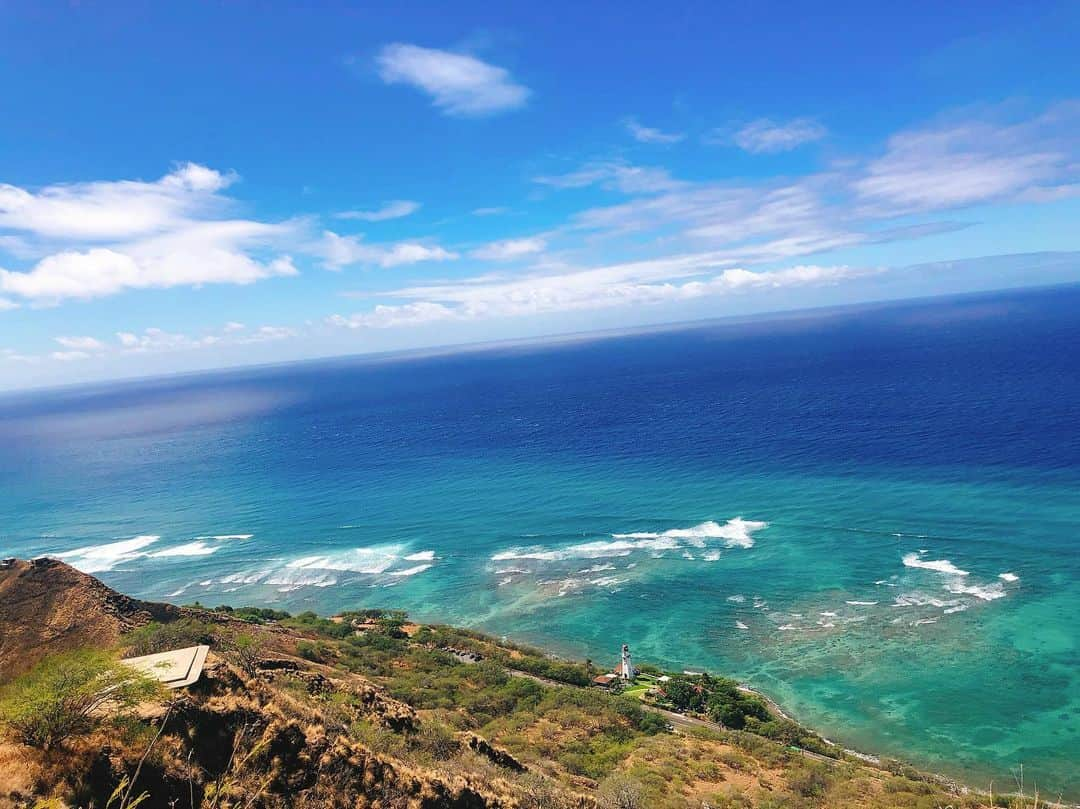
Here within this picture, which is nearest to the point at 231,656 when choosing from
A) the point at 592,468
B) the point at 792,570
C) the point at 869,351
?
the point at 792,570

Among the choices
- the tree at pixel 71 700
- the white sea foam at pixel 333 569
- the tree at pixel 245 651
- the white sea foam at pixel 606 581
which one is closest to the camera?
the tree at pixel 71 700

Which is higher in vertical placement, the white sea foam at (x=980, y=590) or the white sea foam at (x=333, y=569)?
the white sea foam at (x=333, y=569)

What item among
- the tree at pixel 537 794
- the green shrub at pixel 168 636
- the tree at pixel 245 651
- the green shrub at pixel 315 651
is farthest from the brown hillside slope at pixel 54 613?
the tree at pixel 537 794

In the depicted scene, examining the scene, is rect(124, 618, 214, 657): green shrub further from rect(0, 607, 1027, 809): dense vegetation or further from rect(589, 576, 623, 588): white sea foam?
rect(589, 576, 623, 588): white sea foam

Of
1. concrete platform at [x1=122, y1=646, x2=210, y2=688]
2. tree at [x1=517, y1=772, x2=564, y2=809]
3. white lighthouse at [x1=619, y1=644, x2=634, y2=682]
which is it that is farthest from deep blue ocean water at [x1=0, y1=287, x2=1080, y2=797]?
concrete platform at [x1=122, y1=646, x2=210, y2=688]

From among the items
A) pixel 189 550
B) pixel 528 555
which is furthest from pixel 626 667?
pixel 189 550

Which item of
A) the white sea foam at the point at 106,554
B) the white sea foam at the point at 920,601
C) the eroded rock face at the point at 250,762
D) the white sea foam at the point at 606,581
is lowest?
the white sea foam at the point at 606,581

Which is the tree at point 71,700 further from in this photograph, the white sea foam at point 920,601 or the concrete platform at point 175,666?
the white sea foam at point 920,601
